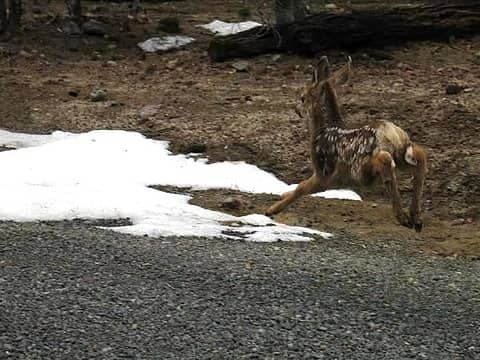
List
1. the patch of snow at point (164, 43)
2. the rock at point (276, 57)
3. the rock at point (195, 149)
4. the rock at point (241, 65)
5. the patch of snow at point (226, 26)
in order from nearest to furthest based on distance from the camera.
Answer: the rock at point (195, 149), the rock at point (241, 65), the rock at point (276, 57), the patch of snow at point (164, 43), the patch of snow at point (226, 26)

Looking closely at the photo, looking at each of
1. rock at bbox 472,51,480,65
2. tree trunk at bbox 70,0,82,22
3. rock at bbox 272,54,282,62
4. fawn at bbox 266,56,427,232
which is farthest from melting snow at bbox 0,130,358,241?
tree trunk at bbox 70,0,82,22

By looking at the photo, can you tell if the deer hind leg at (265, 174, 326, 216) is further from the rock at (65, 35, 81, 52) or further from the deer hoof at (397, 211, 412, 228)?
the rock at (65, 35, 81, 52)

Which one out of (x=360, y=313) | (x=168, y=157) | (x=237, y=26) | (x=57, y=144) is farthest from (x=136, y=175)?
(x=237, y=26)

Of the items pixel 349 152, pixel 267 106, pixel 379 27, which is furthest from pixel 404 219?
pixel 379 27

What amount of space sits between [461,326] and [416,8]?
11764 millimetres

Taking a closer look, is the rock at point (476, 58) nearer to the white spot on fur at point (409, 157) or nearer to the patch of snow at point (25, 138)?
the patch of snow at point (25, 138)

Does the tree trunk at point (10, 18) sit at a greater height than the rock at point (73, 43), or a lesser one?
greater

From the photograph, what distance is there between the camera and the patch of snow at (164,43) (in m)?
19.5

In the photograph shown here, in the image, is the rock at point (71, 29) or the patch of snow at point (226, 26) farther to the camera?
the patch of snow at point (226, 26)

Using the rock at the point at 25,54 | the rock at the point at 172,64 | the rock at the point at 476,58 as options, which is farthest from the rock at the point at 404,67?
the rock at the point at 25,54

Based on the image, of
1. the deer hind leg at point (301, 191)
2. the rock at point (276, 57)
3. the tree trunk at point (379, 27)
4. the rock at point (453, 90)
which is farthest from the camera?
the rock at point (276, 57)

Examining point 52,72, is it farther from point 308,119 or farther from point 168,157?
point 308,119

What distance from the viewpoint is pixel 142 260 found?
7.38 meters

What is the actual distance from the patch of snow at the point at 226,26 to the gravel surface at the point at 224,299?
13.5m
